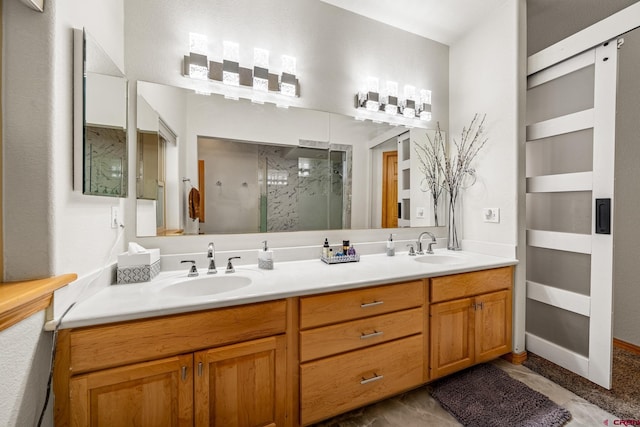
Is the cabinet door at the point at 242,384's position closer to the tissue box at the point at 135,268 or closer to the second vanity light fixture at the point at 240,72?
the tissue box at the point at 135,268

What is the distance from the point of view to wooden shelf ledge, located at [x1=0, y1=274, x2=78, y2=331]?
70 centimetres

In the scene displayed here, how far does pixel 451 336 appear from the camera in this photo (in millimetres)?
1648

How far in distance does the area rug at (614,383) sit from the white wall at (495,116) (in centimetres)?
19

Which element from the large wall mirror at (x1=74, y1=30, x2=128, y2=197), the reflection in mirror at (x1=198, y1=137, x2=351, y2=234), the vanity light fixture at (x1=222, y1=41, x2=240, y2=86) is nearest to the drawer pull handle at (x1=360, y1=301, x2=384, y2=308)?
the reflection in mirror at (x1=198, y1=137, x2=351, y2=234)

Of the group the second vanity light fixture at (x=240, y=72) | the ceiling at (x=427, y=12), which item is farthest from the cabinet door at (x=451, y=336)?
the ceiling at (x=427, y=12)

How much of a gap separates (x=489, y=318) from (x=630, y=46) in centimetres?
241

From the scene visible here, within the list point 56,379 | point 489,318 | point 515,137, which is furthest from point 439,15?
point 56,379

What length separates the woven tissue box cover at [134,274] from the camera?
4.28ft

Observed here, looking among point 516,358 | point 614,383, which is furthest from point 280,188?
point 614,383

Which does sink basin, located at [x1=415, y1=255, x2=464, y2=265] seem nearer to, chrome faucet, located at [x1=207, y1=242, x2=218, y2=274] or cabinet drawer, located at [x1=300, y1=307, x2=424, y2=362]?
cabinet drawer, located at [x1=300, y1=307, x2=424, y2=362]

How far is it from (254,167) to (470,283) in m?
1.62

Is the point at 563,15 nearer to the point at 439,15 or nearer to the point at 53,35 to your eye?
the point at 439,15

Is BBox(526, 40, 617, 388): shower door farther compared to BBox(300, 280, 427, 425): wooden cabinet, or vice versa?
BBox(526, 40, 617, 388): shower door

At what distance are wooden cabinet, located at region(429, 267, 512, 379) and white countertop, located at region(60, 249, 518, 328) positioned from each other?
99mm
